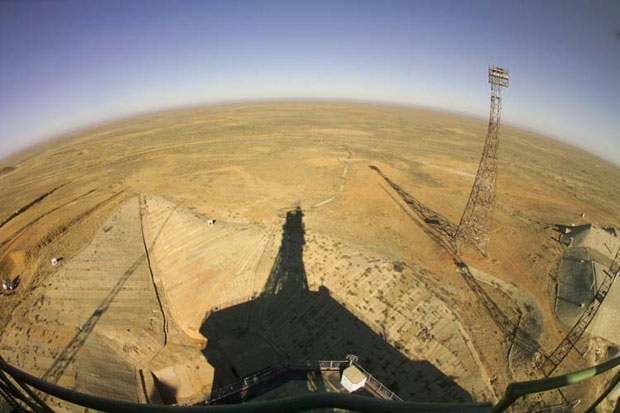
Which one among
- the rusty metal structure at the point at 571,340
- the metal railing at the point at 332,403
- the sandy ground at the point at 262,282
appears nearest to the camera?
the metal railing at the point at 332,403

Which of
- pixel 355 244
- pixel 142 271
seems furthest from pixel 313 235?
pixel 142 271

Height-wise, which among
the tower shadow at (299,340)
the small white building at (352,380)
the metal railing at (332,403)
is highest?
the metal railing at (332,403)

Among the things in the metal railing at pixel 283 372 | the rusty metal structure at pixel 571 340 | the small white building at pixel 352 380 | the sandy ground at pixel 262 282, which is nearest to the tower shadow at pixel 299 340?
the sandy ground at pixel 262 282

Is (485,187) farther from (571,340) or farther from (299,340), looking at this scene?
(299,340)

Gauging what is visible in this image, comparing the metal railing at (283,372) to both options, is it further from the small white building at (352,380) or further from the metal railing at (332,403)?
the metal railing at (332,403)

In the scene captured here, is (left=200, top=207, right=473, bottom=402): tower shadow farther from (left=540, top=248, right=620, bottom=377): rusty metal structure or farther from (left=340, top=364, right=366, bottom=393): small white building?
(left=540, top=248, right=620, bottom=377): rusty metal structure

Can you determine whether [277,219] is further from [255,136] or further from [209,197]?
[255,136]

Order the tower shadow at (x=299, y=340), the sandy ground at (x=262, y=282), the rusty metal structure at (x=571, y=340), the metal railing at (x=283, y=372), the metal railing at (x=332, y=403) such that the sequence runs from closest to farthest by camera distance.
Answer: the metal railing at (x=332, y=403) → the metal railing at (x=283, y=372) → the tower shadow at (x=299, y=340) → the rusty metal structure at (x=571, y=340) → the sandy ground at (x=262, y=282)
